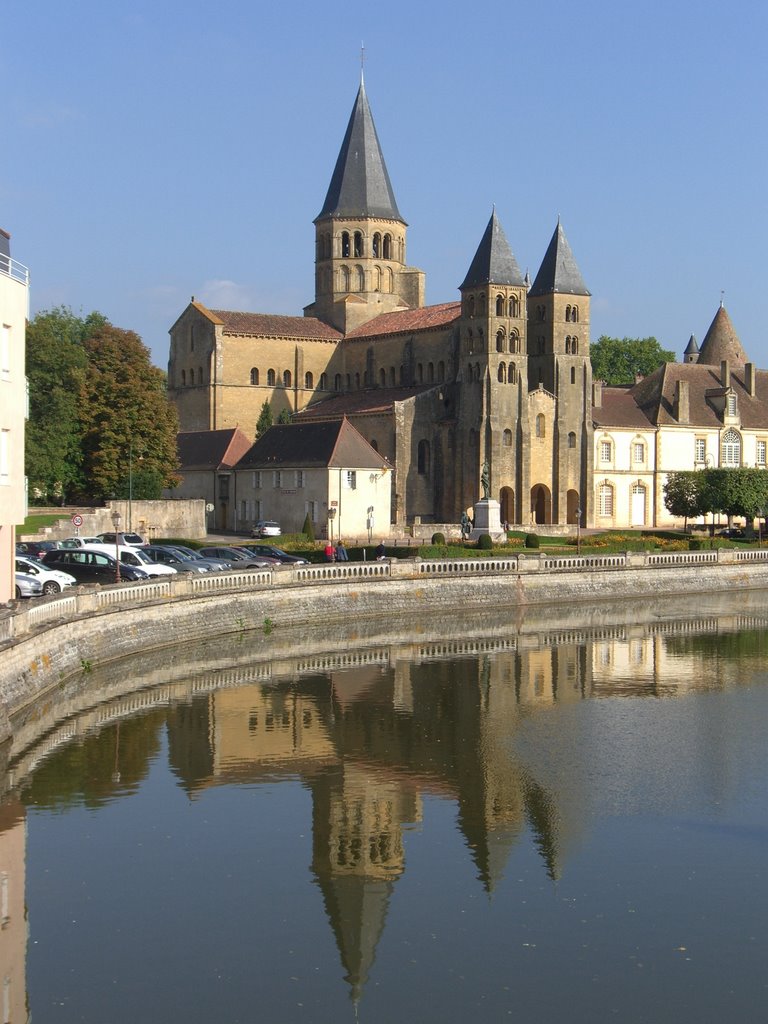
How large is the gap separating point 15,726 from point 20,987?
12.0m

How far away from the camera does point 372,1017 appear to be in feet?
53.1

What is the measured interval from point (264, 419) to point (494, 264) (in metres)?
19.1

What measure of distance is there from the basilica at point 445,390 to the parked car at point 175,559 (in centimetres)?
2251

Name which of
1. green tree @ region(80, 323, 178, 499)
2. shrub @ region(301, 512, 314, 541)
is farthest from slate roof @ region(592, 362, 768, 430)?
green tree @ region(80, 323, 178, 499)

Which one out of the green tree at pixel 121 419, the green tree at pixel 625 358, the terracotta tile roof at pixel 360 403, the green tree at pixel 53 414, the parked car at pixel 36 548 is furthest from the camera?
the green tree at pixel 625 358

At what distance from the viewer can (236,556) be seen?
180 feet

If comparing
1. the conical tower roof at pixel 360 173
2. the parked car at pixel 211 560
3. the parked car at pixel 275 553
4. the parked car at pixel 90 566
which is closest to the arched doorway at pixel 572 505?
the conical tower roof at pixel 360 173

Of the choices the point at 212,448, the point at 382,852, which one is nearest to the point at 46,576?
the point at 382,852

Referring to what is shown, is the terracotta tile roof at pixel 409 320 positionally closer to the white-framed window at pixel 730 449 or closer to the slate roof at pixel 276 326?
the slate roof at pixel 276 326

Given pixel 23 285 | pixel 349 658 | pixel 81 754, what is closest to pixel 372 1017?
pixel 81 754

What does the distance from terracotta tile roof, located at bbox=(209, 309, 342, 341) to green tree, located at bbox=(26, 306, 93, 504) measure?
23572 millimetres

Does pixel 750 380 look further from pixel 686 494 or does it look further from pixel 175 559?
pixel 175 559

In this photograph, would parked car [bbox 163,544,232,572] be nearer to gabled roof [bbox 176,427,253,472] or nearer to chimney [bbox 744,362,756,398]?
gabled roof [bbox 176,427,253,472]

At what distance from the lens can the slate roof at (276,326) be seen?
9456 centimetres
